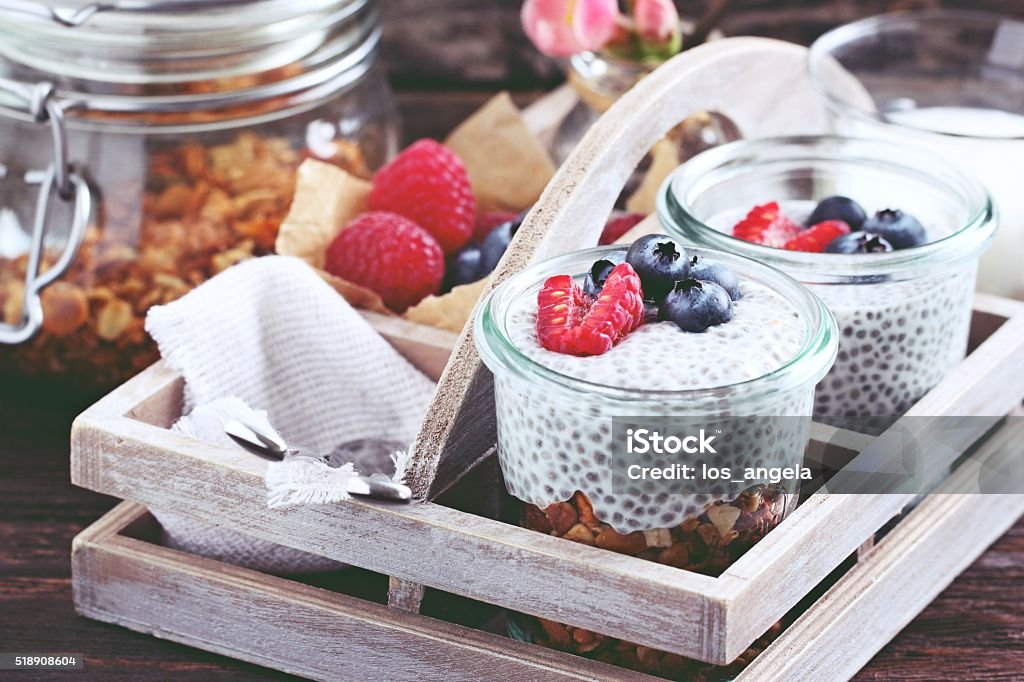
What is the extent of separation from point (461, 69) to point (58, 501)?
2.30ft

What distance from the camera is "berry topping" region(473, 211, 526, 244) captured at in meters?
0.92

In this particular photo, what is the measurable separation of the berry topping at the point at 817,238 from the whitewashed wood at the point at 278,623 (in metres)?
0.25

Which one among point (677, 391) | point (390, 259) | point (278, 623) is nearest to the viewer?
point (677, 391)

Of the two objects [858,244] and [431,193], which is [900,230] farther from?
[431,193]

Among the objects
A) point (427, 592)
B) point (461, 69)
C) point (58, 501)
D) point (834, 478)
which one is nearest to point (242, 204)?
point (58, 501)

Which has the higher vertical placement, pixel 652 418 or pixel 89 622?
pixel 652 418

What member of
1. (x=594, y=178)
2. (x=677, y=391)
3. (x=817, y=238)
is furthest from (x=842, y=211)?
(x=677, y=391)

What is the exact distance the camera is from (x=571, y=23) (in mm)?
1002

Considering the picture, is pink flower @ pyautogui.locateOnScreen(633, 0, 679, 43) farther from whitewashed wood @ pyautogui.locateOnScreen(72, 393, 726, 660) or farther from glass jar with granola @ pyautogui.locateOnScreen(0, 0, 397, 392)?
whitewashed wood @ pyautogui.locateOnScreen(72, 393, 726, 660)

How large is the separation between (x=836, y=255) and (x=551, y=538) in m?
0.22

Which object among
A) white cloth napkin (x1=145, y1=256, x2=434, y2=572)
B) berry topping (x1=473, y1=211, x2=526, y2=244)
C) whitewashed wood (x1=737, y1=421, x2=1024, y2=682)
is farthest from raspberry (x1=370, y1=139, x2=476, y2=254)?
whitewashed wood (x1=737, y1=421, x2=1024, y2=682)

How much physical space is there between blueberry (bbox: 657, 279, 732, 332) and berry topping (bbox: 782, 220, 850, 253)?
145 millimetres

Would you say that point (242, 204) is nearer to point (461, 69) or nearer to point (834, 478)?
point (834, 478)

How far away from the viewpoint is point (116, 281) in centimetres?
86
